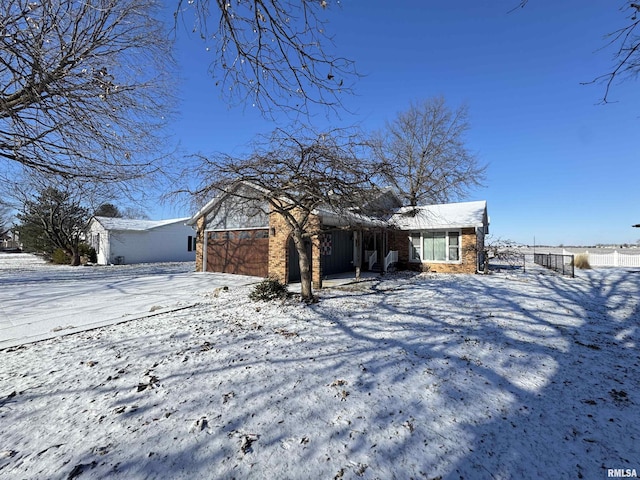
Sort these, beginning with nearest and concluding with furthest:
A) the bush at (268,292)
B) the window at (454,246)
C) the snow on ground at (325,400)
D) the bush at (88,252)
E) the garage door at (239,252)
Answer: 1. the snow on ground at (325,400)
2. the bush at (268,292)
3. the garage door at (239,252)
4. the window at (454,246)
5. the bush at (88,252)

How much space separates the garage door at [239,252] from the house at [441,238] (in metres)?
6.24

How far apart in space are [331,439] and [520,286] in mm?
10199

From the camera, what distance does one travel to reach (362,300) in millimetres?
7730

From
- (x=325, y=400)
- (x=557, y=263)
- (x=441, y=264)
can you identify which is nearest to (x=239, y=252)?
(x=441, y=264)

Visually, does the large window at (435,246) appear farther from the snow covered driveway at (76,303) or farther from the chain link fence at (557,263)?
the snow covered driveway at (76,303)

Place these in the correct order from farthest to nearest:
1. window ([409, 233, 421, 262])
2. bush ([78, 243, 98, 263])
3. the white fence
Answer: bush ([78, 243, 98, 263]) → the white fence → window ([409, 233, 421, 262])

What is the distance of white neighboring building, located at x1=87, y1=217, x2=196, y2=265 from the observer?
2155 cm

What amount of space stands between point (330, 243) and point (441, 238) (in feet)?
19.4

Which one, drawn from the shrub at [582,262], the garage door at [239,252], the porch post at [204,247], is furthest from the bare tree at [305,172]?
the shrub at [582,262]

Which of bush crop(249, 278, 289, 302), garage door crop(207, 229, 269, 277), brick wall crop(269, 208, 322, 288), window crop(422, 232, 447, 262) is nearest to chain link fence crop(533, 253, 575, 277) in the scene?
window crop(422, 232, 447, 262)

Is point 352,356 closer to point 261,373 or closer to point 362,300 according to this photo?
point 261,373

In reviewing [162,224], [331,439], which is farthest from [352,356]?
[162,224]

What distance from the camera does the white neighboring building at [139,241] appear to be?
21.5m

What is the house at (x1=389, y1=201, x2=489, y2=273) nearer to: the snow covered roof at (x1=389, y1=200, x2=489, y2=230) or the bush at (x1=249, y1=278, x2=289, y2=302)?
the snow covered roof at (x1=389, y1=200, x2=489, y2=230)
